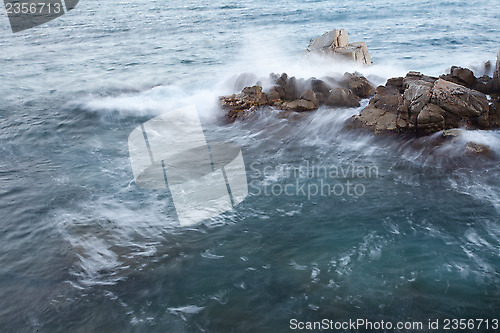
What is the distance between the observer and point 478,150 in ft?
30.3

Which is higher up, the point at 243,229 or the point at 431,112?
the point at 431,112

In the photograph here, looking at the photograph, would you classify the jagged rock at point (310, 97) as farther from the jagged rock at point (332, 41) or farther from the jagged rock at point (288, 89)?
the jagged rock at point (332, 41)

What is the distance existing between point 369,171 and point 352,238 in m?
2.52

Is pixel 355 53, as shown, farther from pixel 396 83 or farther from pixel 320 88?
pixel 320 88

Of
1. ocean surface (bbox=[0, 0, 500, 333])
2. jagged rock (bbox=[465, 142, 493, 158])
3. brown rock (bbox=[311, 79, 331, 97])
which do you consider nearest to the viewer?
ocean surface (bbox=[0, 0, 500, 333])

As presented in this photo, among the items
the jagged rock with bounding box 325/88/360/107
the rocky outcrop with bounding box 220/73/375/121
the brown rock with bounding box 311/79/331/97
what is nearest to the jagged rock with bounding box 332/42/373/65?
the rocky outcrop with bounding box 220/73/375/121

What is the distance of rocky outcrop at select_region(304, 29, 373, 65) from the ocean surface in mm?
709

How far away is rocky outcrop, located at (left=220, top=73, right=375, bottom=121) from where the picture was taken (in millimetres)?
12281

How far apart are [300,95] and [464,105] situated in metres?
4.79

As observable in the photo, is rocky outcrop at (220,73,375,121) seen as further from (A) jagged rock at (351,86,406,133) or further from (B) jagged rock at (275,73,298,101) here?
(A) jagged rock at (351,86,406,133)

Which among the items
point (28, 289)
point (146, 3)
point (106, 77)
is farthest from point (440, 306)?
point (146, 3)

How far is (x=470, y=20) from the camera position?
26.2 metres

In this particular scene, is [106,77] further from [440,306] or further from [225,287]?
[440,306]

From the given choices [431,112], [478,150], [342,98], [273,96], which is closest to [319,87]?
[342,98]
